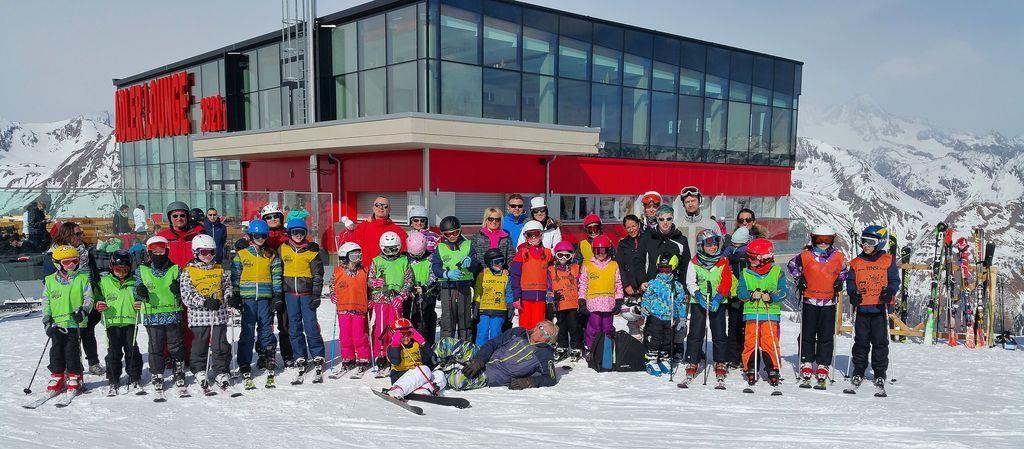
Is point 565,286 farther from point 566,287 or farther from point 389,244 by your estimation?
point 389,244

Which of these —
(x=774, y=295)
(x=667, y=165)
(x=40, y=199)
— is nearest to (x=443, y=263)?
(x=774, y=295)

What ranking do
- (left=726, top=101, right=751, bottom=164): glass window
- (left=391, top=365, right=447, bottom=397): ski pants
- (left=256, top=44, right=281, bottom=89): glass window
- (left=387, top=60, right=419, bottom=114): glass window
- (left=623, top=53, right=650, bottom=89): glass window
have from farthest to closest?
(left=726, top=101, right=751, bottom=164): glass window → (left=256, top=44, right=281, bottom=89): glass window → (left=623, top=53, right=650, bottom=89): glass window → (left=387, top=60, right=419, bottom=114): glass window → (left=391, top=365, right=447, bottom=397): ski pants

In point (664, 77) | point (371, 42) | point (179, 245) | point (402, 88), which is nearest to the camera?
point (179, 245)

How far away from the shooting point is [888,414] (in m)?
6.07

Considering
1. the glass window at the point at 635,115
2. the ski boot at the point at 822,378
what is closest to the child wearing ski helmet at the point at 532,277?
→ the ski boot at the point at 822,378

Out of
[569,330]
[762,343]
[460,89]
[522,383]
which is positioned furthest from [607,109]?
[522,383]

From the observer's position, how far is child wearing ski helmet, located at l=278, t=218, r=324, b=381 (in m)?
6.98

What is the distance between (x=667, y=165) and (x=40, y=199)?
18.9 meters

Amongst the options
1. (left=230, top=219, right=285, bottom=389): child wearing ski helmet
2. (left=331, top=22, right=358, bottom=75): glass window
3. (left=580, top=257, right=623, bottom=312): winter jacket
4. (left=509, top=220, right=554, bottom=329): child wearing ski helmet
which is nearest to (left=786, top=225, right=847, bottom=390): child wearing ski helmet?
(left=580, top=257, right=623, bottom=312): winter jacket

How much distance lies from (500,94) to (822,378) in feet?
46.0

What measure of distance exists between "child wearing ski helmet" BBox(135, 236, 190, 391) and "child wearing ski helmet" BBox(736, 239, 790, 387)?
5.95m

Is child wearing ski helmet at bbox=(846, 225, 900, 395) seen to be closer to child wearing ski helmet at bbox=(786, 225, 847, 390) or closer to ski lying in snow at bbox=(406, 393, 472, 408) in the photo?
child wearing ski helmet at bbox=(786, 225, 847, 390)

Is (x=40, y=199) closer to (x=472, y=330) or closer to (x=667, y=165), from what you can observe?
(x=472, y=330)

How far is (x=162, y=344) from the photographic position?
21.4 ft
